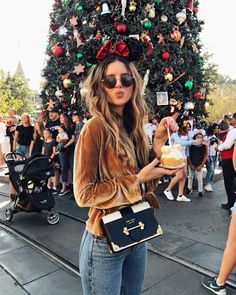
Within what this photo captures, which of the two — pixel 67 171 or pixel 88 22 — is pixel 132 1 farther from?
pixel 67 171

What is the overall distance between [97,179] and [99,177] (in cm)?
2

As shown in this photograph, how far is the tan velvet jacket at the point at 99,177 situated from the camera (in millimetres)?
1475

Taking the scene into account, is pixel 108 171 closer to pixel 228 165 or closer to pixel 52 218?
pixel 52 218

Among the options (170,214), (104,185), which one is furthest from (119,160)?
(170,214)

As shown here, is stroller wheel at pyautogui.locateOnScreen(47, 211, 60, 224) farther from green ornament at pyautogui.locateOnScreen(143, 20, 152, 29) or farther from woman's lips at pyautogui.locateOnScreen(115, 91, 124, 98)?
green ornament at pyautogui.locateOnScreen(143, 20, 152, 29)

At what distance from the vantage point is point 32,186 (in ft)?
16.2

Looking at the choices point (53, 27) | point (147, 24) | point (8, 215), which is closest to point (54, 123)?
point (53, 27)

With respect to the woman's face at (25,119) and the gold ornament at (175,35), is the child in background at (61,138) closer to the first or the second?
the woman's face at (25,119)

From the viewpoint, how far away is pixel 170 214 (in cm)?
518

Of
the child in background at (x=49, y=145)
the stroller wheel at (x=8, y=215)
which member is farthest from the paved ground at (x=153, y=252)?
the child in background at (x=49, y=145)

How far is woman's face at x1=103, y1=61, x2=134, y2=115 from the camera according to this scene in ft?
Answer: 5.30

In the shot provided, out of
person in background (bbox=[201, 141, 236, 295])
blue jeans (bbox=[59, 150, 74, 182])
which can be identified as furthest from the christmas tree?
person in background (bbox=[201, 141, 236, 295])

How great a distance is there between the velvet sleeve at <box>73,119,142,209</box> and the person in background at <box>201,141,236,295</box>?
1.50m

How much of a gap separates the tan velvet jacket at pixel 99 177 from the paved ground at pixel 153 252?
175 centimetres
